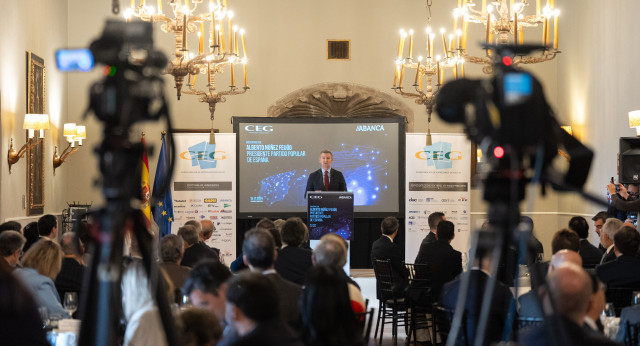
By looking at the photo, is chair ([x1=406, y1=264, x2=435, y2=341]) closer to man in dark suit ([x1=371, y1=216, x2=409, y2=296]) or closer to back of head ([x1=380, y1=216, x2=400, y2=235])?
man in dark suit ([x1=371, y1=216, x2=409, y2=296])

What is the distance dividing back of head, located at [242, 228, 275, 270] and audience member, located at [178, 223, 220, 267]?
205 cm

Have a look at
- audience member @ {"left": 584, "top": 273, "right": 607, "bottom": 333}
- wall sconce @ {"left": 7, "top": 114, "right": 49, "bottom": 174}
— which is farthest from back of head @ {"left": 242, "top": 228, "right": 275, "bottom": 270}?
wall sconce @ {"left": 7, "top": 114, "right": 49, "bottom": 174}

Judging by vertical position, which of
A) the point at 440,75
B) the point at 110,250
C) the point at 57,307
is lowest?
the point at 57,307

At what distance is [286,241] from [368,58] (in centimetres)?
862

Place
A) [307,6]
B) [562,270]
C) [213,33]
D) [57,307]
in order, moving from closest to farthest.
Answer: [562,270] → [57,307] → [213,33] → [307,6]

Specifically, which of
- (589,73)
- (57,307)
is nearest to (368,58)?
(589,73)

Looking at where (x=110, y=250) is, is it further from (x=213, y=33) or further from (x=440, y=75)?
(x=440, y=75)

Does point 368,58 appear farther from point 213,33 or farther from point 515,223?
point 515,223

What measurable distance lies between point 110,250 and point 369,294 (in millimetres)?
9650

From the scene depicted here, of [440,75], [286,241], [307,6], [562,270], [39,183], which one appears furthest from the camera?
[307,6]

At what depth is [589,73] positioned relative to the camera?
12914mm

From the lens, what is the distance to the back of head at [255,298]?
3059mm

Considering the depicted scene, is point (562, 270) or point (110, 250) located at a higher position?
point (110, 250)

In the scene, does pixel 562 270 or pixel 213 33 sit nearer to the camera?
pixel 562 270
